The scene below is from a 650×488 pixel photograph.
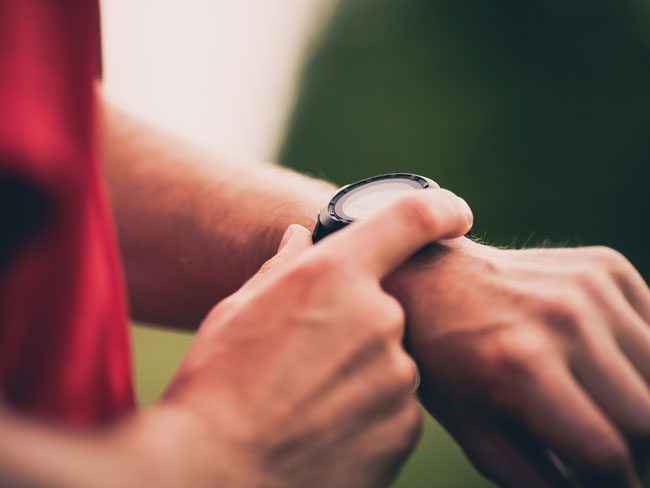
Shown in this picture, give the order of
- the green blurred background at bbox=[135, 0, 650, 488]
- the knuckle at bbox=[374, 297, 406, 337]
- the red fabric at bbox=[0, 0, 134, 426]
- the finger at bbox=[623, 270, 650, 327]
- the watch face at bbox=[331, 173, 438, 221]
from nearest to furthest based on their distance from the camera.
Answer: the red fabric at bbox=[0, 0, 134, 426], the knuckle at bbox=[374, 297, 406, 337], the finger at bbox=[623, 270, 650, 327], the watch face at bbox=[331, 173, 438, 221], the green blurred background at bbox=[135, 0, 650, 488]

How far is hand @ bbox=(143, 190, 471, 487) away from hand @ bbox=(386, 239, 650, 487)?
93mm

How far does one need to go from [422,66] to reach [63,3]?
5779 mm

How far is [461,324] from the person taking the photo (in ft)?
1.82

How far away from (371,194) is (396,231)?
22 centimetres

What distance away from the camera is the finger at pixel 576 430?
46 cm

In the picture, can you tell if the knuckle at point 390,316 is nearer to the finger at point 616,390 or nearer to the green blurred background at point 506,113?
the finger at point 616,390

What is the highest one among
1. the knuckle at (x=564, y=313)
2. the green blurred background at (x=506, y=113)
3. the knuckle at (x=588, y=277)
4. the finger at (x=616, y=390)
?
the knuckle at (x=588, y=277)

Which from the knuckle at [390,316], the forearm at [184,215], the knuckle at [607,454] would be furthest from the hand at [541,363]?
the forearm at [184,215]

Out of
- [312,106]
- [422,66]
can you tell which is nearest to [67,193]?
[422,66]

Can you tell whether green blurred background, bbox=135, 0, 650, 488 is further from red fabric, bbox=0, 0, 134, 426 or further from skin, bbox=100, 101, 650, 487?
red fabric, bbox=0, 0, 134, 426

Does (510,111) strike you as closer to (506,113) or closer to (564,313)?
(506,113)

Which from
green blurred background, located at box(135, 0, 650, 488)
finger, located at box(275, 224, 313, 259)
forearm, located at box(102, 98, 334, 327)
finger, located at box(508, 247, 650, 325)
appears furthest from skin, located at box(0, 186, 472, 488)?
green blurred background, located at box(135, 0, 650, 488)

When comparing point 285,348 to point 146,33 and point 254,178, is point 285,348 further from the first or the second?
point 146,33

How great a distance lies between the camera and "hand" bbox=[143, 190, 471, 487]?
40cm
